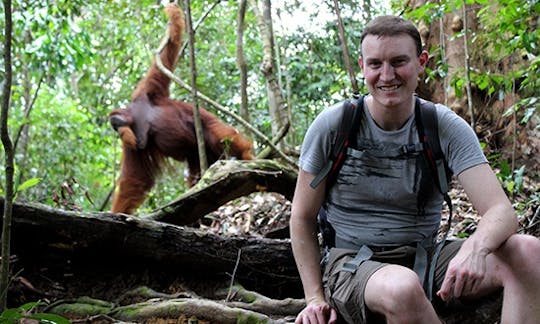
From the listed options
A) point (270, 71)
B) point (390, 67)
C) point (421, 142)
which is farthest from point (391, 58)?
point (270, 71)

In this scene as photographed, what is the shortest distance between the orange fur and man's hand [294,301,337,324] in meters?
4.30

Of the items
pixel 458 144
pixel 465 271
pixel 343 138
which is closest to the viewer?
pixel 465 271

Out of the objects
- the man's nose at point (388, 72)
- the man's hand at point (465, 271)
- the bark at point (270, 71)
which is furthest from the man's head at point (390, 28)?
the bark at point (270, 71)

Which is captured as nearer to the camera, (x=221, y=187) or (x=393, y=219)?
(x=393, y=219)

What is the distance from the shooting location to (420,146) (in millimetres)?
2697

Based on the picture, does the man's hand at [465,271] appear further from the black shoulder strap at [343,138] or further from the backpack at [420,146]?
the black shoulder strap at [343,138]

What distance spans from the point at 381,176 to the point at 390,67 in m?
0.49

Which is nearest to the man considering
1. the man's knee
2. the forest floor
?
the man's knee

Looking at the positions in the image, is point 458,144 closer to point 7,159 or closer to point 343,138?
point 343,138

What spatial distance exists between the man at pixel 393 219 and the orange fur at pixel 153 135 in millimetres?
4089

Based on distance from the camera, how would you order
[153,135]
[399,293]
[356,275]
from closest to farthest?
1. [399,293]
2. [356,275]
3. [153,135]

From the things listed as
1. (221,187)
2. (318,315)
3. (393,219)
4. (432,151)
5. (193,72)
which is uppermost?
(193,72)

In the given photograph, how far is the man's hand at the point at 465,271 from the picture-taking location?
2336 millimetres

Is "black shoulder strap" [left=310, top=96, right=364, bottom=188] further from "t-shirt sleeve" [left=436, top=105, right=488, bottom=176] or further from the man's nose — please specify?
"t-shirt sleeve" [left=436, top=105, right=488, bottom=176]
